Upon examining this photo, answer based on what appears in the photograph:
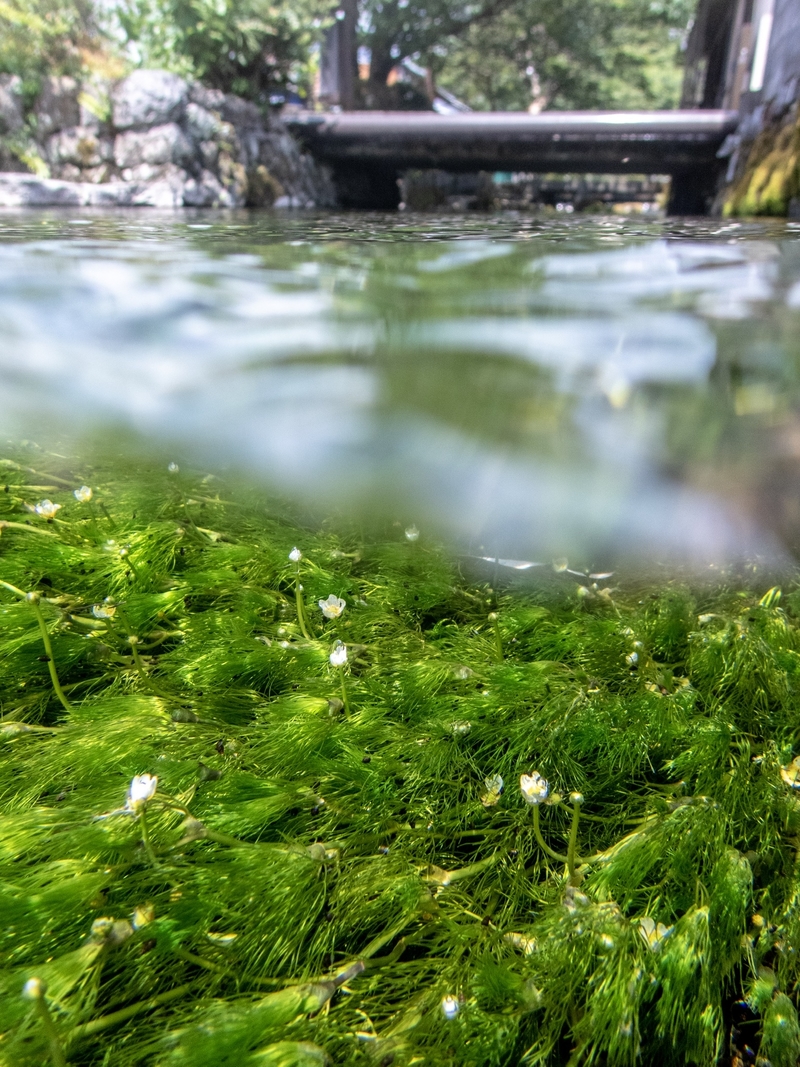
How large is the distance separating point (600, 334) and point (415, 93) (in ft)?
65.9

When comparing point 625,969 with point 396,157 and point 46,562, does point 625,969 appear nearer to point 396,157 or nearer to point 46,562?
point 46,562

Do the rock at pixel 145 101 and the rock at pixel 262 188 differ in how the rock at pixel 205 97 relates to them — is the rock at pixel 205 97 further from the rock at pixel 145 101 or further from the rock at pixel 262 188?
the rock at pixel 262 188

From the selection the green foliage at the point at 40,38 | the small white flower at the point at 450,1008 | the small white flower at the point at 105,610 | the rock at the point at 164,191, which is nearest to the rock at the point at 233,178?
the rock at the point at 164,191

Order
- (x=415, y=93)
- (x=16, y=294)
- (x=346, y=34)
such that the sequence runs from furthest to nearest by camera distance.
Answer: (x=415, y=93), (x=346, y=34), (x=16, y=294)

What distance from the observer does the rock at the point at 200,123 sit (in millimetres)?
8781

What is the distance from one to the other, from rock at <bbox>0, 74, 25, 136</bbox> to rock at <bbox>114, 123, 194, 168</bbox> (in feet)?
4.24

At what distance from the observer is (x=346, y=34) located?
524 inches

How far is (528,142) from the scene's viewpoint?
9.39 m

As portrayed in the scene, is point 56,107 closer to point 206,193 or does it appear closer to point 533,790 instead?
point 206,193

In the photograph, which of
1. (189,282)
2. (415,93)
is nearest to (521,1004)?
(189,282)

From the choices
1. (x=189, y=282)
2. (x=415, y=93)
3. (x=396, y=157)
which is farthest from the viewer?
(x=415, y=93)

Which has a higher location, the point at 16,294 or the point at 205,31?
the point at 205,31

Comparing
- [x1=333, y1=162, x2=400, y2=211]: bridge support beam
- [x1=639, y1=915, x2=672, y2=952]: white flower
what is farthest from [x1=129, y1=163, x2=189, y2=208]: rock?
[x1=639, y1=915, x2=672, y2=952]: white flower

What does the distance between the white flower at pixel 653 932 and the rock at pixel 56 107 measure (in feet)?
36.2
